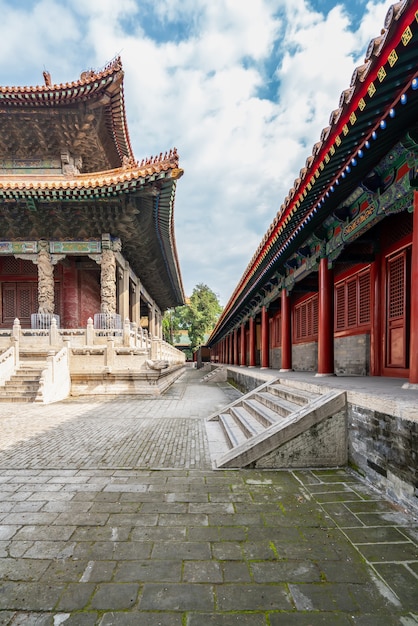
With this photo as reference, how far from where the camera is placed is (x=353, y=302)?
24.8 ft

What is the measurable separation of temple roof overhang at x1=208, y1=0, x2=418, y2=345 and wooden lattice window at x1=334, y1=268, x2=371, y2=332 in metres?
1.75

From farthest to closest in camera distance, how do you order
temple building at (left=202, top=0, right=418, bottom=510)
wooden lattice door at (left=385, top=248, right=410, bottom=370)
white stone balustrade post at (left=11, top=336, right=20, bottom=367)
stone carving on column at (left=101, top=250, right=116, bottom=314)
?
stone carving on column at (left=101, top=250, right=116, bottom=314), white stone balustrade post at (left=11, top=336, right=20, bottom=367), wooden lattice door at (left=385, top=248, right=410, bottom=370), temple building at (left=202, top=0, right=418, bottom=510)

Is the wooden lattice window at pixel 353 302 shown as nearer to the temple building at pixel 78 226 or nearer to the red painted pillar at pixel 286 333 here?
the red painted pillar at pixel 286 333

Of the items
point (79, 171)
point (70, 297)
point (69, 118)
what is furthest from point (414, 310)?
point (79, 171)

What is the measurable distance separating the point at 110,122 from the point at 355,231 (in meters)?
12.0

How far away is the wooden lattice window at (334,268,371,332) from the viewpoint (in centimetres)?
699

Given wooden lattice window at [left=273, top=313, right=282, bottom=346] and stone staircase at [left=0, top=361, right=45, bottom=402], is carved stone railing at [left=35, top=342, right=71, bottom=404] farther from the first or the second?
wooden lattice window at [left=273, top=313, right=282, bottom=346]

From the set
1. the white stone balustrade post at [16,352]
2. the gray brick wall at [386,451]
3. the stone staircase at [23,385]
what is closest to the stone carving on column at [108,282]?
the white stone balustrade post at [16,352]

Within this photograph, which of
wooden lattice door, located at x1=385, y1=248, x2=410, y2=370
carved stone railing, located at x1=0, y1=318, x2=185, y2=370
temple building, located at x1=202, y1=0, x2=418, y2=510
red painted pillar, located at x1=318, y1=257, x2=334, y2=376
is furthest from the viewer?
carved stone railing, located at x1=0, y1=318, x2=185, y2=370

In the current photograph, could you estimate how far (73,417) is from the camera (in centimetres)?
692

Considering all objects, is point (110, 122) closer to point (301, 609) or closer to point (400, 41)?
point (400, 41)

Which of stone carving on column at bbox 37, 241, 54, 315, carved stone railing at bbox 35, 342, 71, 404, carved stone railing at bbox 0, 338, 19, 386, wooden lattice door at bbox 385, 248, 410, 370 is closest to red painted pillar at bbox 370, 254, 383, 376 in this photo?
wooden lattice door at bbox 385, 248, 410, 370

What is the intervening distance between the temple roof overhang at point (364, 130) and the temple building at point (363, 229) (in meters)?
0.01

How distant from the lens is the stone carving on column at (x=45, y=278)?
12.2m
